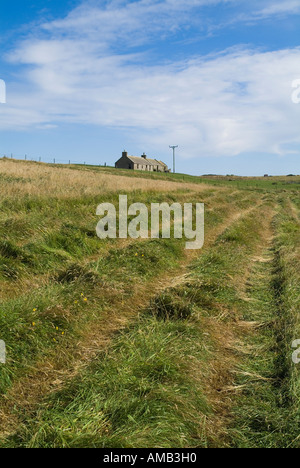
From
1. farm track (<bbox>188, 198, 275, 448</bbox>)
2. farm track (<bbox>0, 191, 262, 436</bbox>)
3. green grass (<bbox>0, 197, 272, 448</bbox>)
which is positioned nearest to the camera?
green grass (<bbox>0, 197, 272, 448</bbox>)

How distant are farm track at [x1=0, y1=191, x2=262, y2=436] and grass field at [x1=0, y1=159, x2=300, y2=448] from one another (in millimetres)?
16

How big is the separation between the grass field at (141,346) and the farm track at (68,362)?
2 cm

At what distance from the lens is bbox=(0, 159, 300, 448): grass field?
305cm

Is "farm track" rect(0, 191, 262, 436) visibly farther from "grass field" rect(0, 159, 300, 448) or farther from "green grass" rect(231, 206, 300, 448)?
"green grass" rect(231, 206, 300, 448)

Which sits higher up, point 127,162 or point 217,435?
point 127,162

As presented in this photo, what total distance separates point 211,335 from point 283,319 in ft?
3.96

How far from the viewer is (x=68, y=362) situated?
4.10 metres

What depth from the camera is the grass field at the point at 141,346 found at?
3.05m

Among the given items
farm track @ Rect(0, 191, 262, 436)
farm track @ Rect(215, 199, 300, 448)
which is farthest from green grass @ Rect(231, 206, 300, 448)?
farm track @ Rect(0, 191, 262, 436)

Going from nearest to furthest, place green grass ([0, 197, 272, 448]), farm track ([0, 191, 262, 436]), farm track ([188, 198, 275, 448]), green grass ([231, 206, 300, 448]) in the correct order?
green grass ([0, 197, 272, 448]), green grass ([231, 206, 300, 448]), farm track ([188, 198, 275, 448]), farm track ([0, 191, 262, 436])

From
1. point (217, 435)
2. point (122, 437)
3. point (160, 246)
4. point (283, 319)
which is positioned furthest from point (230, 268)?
point (122, 437)

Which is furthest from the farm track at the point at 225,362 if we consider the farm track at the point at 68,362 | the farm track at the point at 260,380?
the farm track at the point at 68,362
